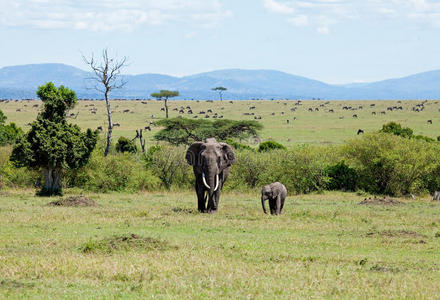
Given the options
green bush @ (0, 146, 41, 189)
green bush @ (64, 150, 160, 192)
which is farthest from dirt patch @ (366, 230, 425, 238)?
green bush @ (0, 146, 41, 189)

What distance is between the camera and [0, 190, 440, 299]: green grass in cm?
1306

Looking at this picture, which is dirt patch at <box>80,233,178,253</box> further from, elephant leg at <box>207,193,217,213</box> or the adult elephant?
elephant leg at <box>207,193,217,213</box>

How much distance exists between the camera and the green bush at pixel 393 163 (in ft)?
144

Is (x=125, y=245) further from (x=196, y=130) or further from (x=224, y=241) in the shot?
(x=196, y=130)

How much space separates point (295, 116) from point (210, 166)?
4407 inches

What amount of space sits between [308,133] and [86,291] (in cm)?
9119

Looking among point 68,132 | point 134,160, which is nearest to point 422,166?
point 134,160

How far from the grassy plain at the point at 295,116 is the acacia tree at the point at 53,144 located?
50.1 m

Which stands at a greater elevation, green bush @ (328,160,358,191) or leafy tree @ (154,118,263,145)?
leafy tree @ (154,118,263,145)

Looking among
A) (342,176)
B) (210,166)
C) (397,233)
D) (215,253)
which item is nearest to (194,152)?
(210,166)

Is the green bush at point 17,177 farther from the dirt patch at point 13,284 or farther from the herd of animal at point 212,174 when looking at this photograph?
the dirt patch at point 13,284

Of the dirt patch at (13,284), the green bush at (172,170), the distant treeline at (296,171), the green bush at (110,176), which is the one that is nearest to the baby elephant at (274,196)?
the distant treeline at (296,171)

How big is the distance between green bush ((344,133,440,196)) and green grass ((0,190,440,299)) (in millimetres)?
13609

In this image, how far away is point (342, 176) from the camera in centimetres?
4600
